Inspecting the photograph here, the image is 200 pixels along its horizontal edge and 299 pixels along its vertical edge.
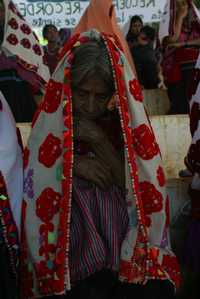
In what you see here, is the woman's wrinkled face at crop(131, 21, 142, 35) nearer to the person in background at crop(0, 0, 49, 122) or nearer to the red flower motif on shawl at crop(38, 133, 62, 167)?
the person in background at crop(0, 0, 49, 122)

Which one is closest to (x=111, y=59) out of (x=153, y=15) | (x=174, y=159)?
(x=174, y=159)

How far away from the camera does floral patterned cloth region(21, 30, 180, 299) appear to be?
3.04 metres

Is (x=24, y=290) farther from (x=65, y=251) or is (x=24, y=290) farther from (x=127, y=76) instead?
(x=127, y=76)

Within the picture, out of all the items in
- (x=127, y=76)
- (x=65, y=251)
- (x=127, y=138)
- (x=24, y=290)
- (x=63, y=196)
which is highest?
(x=127, y=76)

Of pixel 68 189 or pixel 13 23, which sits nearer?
pixel 68 189

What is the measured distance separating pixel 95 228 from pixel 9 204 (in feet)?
1.26

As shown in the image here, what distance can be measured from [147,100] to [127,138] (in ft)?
13.5

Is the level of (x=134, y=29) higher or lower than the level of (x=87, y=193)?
higher

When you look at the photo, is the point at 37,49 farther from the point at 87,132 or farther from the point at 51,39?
the point at 87,132

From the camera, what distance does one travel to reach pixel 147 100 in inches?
281

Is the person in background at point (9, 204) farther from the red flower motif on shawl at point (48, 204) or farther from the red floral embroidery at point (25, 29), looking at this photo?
the red floral embroidery at point (25, 29)

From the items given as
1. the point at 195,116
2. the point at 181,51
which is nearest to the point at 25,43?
the point at 181,51

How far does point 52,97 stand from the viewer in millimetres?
3100

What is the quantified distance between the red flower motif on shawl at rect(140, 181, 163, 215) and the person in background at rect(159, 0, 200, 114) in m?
3.70
